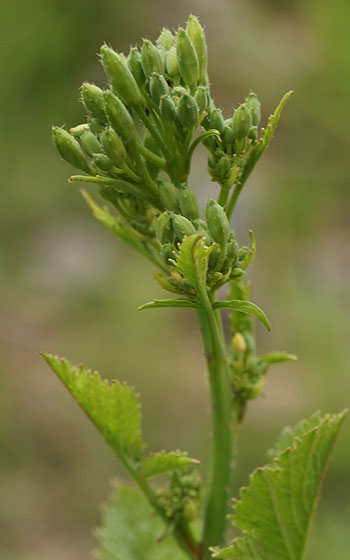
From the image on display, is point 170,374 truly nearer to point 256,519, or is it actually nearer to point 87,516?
point 87,516

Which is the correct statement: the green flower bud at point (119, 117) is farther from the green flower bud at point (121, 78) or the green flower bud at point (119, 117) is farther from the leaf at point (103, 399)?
the leaf at point (103, 399)

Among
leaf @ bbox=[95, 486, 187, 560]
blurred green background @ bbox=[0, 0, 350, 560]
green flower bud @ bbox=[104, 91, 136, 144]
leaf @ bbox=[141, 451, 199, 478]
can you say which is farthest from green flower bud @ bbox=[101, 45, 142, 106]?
blurred green background @ bbox=[0, 0, 350, 560]

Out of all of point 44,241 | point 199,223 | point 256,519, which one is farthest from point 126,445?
point 44,241

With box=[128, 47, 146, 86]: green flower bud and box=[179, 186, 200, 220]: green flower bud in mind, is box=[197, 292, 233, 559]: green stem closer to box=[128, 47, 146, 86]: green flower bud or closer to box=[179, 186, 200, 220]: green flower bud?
box=[179, 186, 200, 220]: green flower bud

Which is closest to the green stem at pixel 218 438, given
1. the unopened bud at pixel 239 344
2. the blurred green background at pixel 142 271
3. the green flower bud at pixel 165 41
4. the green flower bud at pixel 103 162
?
the unopened bud at pixel 239 344

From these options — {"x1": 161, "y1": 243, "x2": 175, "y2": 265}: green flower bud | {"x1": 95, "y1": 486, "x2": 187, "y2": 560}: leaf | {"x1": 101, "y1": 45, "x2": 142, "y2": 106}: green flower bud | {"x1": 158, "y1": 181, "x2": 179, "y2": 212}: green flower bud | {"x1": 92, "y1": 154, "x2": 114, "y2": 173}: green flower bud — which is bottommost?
{"x1": 95, "y1": 486, "x2": 187, "y2": 560}: leaf

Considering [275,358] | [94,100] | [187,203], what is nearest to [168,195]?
[187,203]
